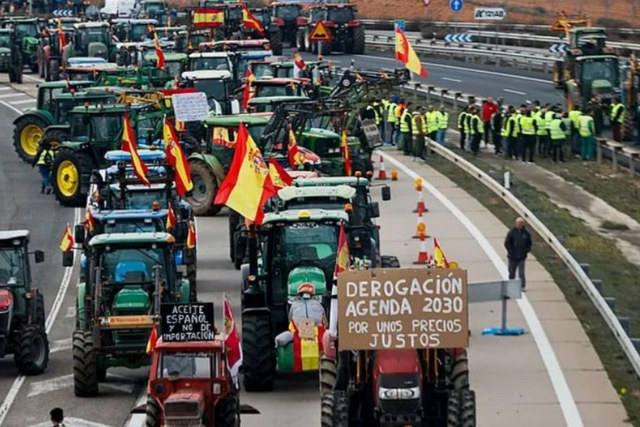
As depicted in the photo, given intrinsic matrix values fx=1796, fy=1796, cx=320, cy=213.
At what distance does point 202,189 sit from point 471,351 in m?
14.1

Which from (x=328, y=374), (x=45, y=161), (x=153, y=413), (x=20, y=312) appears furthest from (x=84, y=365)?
(x=45, y=161)

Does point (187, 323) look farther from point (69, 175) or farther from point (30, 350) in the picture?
point (69, 175)

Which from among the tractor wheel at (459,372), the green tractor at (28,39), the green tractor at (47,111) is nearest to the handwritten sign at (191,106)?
the green tractor at (47,111)

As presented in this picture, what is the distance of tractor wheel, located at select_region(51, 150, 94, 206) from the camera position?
4039 cm

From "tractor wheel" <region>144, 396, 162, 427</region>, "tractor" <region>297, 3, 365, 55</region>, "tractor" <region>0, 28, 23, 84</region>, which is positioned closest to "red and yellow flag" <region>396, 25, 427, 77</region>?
"tractor" <region>0, 28, 23, 84</region>

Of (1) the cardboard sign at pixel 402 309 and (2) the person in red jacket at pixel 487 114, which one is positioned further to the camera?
(2) the person in red jacket at pixel 487 114

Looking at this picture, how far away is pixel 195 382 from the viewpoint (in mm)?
19812

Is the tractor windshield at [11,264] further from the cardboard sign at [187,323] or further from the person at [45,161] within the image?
the person at [45,161]

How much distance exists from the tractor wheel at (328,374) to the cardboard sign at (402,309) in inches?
41.3

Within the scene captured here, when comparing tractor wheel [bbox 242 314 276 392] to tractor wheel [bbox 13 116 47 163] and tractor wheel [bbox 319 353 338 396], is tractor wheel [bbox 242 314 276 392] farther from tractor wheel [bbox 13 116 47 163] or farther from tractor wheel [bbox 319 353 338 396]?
tractor wheel [bbox 13 116 47 163]

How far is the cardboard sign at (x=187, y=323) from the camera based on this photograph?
2019 centimetres

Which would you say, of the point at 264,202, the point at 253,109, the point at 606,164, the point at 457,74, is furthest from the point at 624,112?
the point at 264,202

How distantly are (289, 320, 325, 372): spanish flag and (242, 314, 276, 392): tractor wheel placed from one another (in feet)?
1.40

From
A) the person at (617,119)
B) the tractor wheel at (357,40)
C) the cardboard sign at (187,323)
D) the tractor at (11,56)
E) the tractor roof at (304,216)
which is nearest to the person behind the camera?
the cardboard sign at (187,323)
